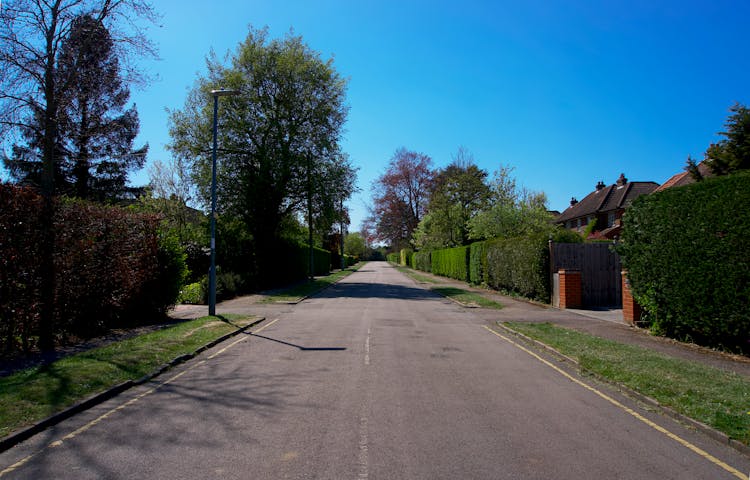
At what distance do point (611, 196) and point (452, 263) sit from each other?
911 inches

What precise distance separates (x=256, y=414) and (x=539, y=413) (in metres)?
3.45

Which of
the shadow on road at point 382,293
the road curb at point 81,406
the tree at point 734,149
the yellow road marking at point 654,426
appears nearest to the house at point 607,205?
the tree at point 734,149

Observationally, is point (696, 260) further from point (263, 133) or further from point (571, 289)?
point (263, 133)

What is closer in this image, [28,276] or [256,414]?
[256,414]

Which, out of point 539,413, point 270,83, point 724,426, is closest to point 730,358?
point 724,426

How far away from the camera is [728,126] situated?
23156mm

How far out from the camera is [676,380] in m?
7.13

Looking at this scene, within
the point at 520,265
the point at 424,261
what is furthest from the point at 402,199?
the point at 520,265

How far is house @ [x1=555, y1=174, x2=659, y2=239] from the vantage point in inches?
1889

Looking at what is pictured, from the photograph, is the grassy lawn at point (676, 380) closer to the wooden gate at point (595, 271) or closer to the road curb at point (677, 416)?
the road curb at point (677, 416)

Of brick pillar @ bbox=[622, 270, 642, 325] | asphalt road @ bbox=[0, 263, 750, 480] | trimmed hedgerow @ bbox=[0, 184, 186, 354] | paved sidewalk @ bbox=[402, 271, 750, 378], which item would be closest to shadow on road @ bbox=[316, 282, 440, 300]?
paved sidewalk @ bbox=[402, 271, 750, 378]

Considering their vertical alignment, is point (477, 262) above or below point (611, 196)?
below

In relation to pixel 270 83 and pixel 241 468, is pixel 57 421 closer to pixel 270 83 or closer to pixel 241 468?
pixel 241 468

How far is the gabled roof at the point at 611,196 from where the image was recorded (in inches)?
1922
